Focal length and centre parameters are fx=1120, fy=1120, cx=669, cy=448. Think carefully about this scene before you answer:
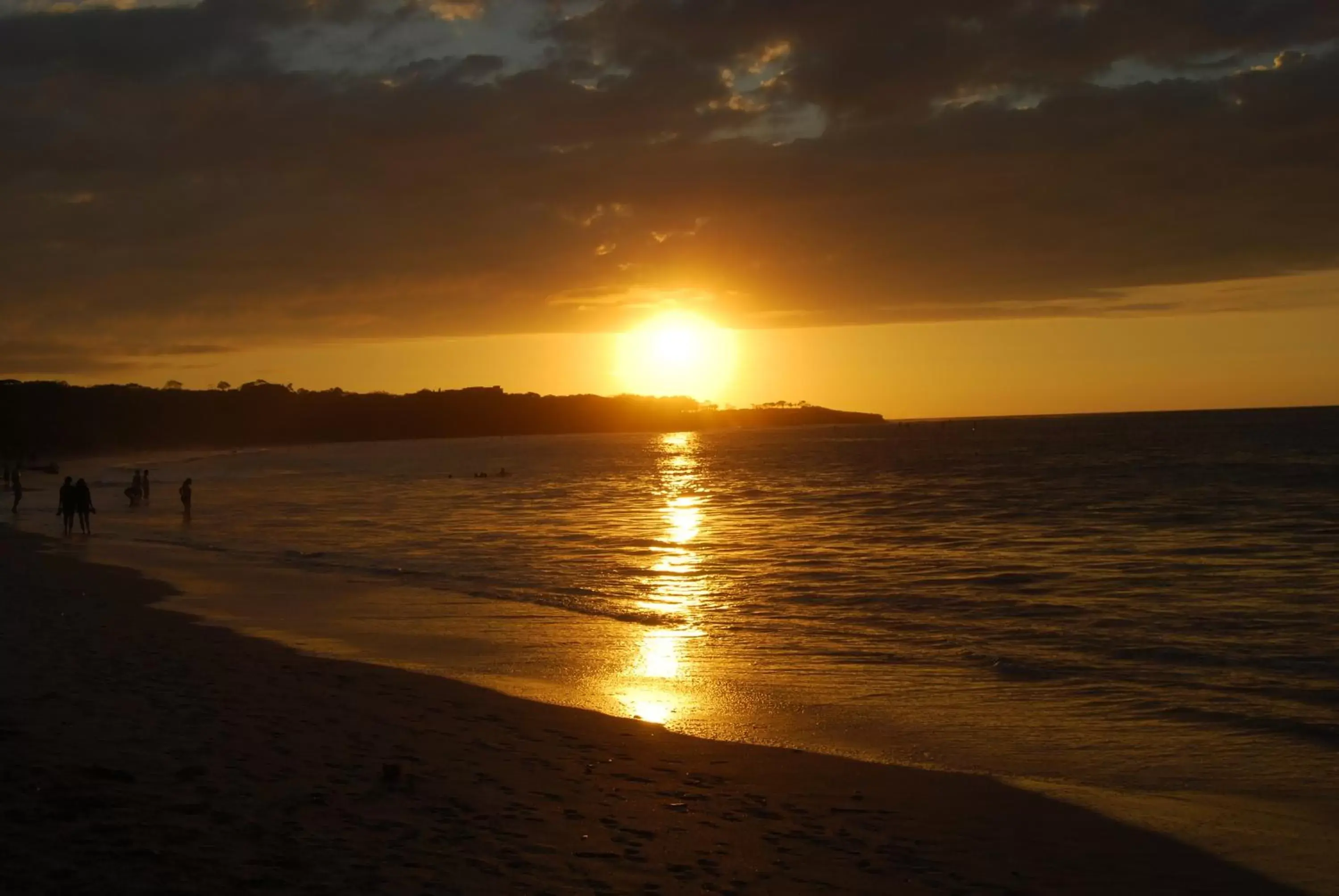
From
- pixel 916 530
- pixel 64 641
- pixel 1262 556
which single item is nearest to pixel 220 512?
pixel 916 530

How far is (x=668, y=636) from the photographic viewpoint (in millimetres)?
17516

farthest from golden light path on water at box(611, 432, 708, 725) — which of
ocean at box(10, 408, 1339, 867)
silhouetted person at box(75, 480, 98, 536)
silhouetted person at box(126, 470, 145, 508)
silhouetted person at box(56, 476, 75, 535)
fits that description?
silhouetted person at box(126, 470, 145, 508)

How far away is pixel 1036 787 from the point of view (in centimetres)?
977

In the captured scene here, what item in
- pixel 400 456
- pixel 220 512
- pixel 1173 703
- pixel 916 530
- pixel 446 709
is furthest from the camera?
pixel 400 456

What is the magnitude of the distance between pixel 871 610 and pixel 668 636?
15.1ft

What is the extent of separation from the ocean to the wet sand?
1460 mm

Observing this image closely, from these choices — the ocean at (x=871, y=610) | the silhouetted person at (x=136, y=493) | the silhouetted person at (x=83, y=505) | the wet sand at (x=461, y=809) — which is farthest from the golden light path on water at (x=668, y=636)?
the silhouetted person at (x=136, y=493)

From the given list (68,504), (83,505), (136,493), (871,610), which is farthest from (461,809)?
(136,493)

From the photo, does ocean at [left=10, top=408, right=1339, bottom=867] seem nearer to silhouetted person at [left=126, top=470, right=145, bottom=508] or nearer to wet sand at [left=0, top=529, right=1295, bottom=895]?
silhouetted person at [left=126, top=470, right=145, bottom=508]

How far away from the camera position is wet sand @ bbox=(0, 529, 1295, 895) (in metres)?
6.37

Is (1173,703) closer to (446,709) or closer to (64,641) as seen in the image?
(446,709)

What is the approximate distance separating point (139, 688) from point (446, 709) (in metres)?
2.93

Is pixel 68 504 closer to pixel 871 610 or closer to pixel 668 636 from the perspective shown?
pixel 668 636

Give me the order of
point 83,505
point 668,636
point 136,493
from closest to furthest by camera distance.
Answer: point 668,636
point 83,505
point 136,493
